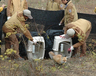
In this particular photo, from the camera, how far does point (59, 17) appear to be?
6.41 metres

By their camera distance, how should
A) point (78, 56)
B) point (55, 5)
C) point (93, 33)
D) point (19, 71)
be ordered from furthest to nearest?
point (55, 5) → point (93, 33) → point (78, 56) → point (19, 71)

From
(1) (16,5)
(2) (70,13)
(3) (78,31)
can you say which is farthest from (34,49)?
(2) (70,13)

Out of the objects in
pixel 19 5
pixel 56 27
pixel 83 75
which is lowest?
pixel 83 75

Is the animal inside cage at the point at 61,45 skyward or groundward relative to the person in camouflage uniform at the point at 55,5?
groundward

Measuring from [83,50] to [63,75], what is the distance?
5.59 feet

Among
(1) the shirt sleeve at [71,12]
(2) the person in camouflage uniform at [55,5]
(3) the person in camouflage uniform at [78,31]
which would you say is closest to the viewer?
(3) the person in camouflage uniform at [78,31]

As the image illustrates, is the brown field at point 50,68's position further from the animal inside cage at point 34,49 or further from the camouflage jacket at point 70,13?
the camouflage jacket at point 70,13

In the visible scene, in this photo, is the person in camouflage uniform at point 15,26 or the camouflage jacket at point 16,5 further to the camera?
the camouflage jacket at point 16,5

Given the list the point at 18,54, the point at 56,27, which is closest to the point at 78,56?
the point at 56,27

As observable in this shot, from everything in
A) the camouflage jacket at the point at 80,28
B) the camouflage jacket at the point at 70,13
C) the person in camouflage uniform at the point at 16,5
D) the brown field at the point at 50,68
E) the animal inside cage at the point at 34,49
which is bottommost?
the brown field at the point at 50,68

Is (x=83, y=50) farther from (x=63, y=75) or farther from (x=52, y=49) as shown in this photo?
(x=63, y=75)

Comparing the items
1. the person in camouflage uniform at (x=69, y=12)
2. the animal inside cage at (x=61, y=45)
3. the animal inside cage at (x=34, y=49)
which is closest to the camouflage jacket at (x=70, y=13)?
the person in camouflage uniform at (x=69, y=12)

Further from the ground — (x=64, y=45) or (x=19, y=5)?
(x=19, y=5)

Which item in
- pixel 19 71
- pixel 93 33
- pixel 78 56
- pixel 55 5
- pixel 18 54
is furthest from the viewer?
pixel 55 5
